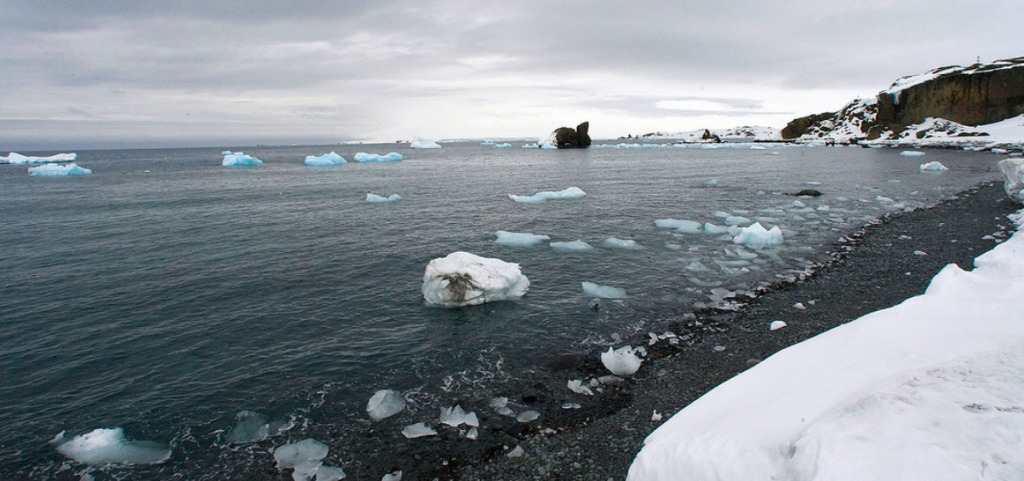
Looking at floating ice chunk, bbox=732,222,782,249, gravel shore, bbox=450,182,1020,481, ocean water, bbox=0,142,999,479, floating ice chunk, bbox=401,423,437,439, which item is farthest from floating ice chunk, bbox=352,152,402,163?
floating ice chunk, bbox=401,423,437,439

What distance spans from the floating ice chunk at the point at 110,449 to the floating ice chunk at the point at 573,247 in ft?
43.1

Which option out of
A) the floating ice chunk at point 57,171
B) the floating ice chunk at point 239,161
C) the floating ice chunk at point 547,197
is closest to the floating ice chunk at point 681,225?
the floating ice chunk at point 547,197

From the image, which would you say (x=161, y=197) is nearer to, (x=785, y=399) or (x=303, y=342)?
(x=303, y=342)

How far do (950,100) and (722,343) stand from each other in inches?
4221

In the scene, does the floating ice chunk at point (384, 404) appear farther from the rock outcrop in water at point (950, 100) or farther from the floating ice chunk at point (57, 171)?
the rock outcrop in water at point (950, 100)

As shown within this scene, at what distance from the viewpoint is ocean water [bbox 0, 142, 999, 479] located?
8.05m

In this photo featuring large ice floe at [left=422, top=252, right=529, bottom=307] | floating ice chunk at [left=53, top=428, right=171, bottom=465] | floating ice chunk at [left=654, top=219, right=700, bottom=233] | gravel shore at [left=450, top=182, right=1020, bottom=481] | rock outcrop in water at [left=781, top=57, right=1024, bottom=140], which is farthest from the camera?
rock outcrop in water at [left=781, top=57, right=1024, bottom=140]

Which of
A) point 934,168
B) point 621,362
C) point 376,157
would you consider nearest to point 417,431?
point 621,362

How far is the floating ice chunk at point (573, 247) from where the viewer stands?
57.9 feet

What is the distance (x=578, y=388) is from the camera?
326 inches

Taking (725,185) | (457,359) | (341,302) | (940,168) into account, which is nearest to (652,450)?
(457,359)

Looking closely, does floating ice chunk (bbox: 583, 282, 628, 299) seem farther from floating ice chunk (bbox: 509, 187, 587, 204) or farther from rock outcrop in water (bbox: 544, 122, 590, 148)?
rock outcrop in water (bbox: 544, 122, 590, 148)

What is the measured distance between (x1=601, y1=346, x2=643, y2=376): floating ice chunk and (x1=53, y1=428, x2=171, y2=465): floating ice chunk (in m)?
7.36

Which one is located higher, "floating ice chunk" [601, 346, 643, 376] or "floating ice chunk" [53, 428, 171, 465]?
"floating ice chunk" [601, 346, 643, 376]
